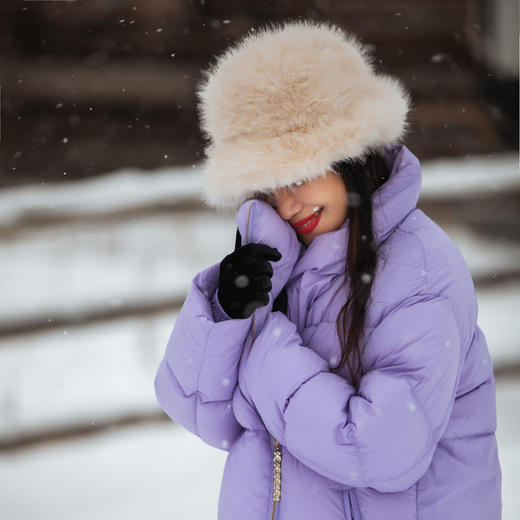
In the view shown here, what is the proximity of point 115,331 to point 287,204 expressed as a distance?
1.57 metres

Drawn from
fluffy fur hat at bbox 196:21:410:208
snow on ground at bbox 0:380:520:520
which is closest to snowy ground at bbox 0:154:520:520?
snow on ground at bbox 0:380:520:520

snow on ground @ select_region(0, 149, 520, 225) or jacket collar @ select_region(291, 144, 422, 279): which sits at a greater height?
jacket collar @ select_region(291, 144, 422, 279)

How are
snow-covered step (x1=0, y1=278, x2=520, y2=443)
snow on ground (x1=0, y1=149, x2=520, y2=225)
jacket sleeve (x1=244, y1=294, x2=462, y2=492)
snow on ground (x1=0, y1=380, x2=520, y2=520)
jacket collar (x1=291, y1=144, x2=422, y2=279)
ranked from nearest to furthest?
1. jacket sleeve (x1=244, y1=294, x2=462, y2=492)
2. jacket collar (x1=291, y1=144, x2=422, y2=279)
3. snow on ground (x1=0, y1=380, x2=520, y2=520)
4. snow-covered step (x1=0, y1=278, x2=520, y2=443)
5. snow on ground (x1=0, y1=149, x2=520, y2=225)

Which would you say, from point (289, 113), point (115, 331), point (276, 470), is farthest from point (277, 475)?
point (115, 331)

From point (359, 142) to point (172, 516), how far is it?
1237 mm

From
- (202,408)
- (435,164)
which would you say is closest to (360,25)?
(435,164)

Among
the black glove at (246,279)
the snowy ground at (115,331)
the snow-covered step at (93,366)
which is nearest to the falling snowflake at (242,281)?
the black glove at (246,279)

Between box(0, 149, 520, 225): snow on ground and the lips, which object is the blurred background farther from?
the lips

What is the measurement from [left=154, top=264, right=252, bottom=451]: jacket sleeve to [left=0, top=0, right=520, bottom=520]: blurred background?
2.79 ft

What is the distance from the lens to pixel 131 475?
5.59 ft

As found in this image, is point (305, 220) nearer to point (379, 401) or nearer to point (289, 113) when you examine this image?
point (289, 113)

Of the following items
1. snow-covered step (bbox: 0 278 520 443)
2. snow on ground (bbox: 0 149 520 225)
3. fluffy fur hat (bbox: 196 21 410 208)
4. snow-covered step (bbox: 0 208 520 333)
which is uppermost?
fluffy fur hat (bbox: 196 21 410 208)

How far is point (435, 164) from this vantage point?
310cm

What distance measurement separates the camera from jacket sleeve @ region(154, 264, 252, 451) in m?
0.82
